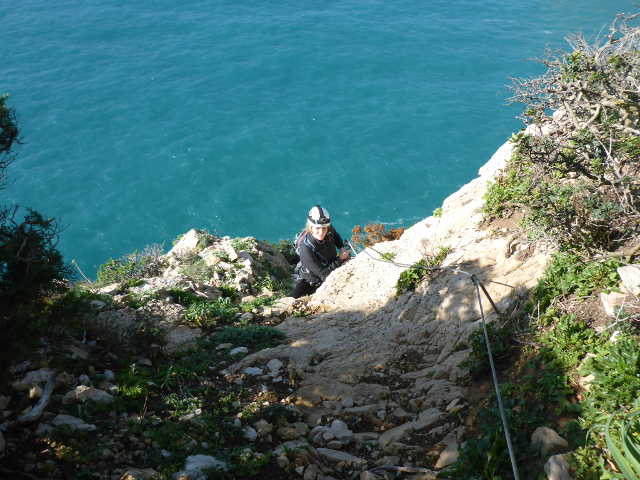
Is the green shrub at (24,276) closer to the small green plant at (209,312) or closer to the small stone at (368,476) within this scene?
the small stone at (368,476)

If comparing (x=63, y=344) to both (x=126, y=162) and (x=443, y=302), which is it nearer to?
(x=443, y=302)

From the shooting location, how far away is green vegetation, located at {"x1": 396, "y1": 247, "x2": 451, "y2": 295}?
7.43 metres

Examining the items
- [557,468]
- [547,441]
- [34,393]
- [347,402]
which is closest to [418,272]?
[347,402]

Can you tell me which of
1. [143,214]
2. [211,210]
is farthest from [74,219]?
[211,210]

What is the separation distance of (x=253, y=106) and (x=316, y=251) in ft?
69.9

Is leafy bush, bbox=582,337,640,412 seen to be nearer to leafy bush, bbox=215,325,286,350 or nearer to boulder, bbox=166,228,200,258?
leafy bush, bbox=215,325,286,350

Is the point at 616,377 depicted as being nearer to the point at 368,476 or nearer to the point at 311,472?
the point at 368,476

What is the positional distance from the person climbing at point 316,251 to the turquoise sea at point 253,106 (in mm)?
12836

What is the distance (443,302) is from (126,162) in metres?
21.8

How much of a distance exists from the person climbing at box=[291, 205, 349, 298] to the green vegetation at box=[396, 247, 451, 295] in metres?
1.42

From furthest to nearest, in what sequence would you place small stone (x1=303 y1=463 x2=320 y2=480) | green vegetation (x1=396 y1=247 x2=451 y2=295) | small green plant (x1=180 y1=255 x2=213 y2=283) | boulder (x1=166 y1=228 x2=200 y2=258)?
boulder (x1=166 y1=228 x2=200 y2=258) < small green plant (x1=180 y1=255 x2=213 y2=283) < green vegetation (x1=396 y1=247 x2=451 y2=295) < small stone (x1=303 y1=463 x2=320 y2=480)

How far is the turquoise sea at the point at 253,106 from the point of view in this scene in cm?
2306

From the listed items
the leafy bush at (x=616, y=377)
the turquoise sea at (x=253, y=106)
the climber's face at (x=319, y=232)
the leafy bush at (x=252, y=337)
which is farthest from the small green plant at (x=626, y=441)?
the turquoise sea at (x=253, y=106)

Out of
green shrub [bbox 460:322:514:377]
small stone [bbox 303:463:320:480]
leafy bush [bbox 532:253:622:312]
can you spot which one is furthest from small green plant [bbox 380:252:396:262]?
small stone [bbox 303:463:320:480]
